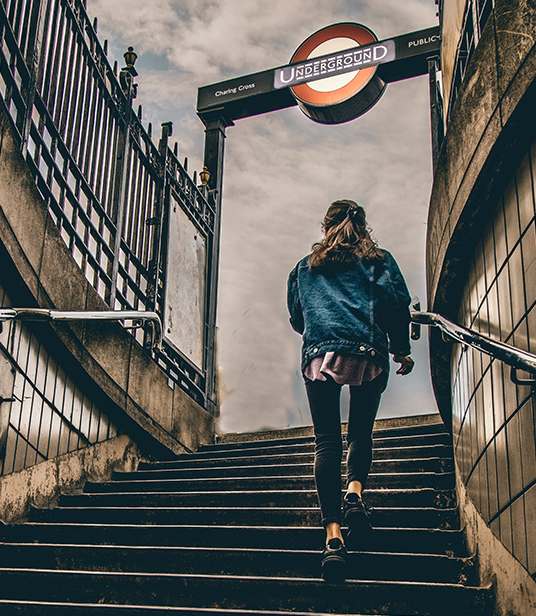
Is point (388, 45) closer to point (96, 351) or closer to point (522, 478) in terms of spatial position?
point (96, 351)

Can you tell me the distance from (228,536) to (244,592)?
0.65 metres

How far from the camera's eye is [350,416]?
3.19 meters

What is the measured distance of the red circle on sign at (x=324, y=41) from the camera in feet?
29.2

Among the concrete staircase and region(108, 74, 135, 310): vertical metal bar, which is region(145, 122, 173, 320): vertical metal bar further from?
the concrete staircase

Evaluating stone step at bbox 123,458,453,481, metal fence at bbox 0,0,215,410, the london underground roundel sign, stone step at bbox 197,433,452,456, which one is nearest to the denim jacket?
stone step at bbox 123,458,453,481

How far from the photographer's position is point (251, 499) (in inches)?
167

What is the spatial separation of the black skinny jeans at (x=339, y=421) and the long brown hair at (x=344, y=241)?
0.56m

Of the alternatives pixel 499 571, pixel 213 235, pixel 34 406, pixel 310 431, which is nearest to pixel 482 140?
pixel 499 571

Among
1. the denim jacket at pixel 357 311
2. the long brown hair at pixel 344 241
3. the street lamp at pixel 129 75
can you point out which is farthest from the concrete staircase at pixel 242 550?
the street lamp at pixel 129 75

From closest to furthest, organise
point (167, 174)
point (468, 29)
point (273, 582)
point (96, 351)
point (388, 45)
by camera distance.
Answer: point (273, 582), point (468, 29), point (96, 351), point (167, 174), point (388, 45)

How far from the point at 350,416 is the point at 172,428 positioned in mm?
3679

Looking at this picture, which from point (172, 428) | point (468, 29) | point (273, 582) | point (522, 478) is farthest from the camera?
point (172, 428)

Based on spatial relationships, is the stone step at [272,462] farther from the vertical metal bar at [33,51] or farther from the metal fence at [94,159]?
the vertical metal bar at [33,51]

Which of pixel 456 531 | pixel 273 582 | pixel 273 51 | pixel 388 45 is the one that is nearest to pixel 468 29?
pixel 456 531
